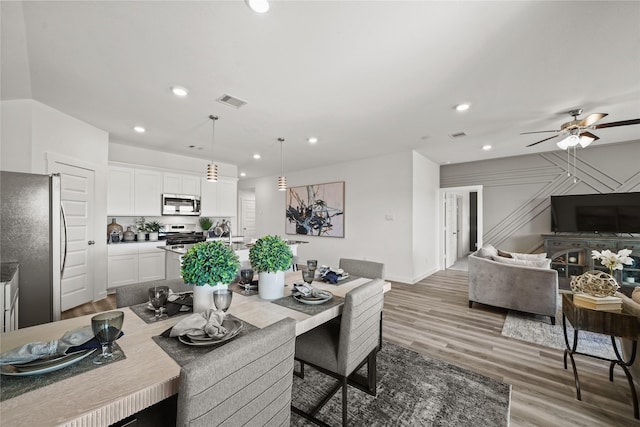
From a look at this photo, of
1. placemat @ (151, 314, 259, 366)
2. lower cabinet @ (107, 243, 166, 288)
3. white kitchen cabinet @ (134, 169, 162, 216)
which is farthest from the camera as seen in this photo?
white kitchen cabinet @ (134, 169, 162, 216)

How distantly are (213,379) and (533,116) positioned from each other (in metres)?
4.29

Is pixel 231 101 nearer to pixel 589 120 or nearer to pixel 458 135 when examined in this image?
pixel 458 135

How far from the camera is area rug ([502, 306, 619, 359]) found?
101 inches

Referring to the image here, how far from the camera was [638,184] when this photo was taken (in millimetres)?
4555

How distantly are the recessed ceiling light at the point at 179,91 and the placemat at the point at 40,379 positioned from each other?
2451 millimetres

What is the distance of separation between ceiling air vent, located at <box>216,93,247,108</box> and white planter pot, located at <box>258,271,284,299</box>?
2061mm

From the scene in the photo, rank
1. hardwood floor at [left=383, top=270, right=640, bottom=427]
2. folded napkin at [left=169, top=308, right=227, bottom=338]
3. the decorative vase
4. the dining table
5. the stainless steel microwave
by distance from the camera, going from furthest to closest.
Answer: the stainless steel microwave, the decorative vase, hardwood floor at [left=383, top=270, right=640, bottom=427], folded napkin at [left=169, top=308, right=227, bottom=338], the dining table

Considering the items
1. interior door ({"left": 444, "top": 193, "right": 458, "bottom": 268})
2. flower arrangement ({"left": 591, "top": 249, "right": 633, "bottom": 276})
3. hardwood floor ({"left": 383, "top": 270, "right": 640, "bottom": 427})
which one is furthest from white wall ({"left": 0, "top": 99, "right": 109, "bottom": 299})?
interior door ({"left": 444, "top": 193, "right": 458, "bottom": 268})

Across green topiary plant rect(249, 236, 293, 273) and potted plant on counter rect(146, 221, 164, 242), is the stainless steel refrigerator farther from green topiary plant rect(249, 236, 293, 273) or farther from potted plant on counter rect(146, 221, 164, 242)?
potted plant on counter rect(146, 221, 164, 242)

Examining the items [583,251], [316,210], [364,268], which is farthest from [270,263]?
[583,251]

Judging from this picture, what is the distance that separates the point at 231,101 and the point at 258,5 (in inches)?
56.0

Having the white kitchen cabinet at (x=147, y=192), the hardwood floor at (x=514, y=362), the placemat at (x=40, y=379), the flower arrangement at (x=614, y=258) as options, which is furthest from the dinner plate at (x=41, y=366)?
the white kitchen cabinet at (x=147, y=192)

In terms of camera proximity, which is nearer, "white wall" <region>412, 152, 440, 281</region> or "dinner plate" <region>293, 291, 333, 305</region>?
"dinner plate" <region>293, 291, 333, 305</region>

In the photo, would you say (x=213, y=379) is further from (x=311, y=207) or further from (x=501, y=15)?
(x=311, y=207)
